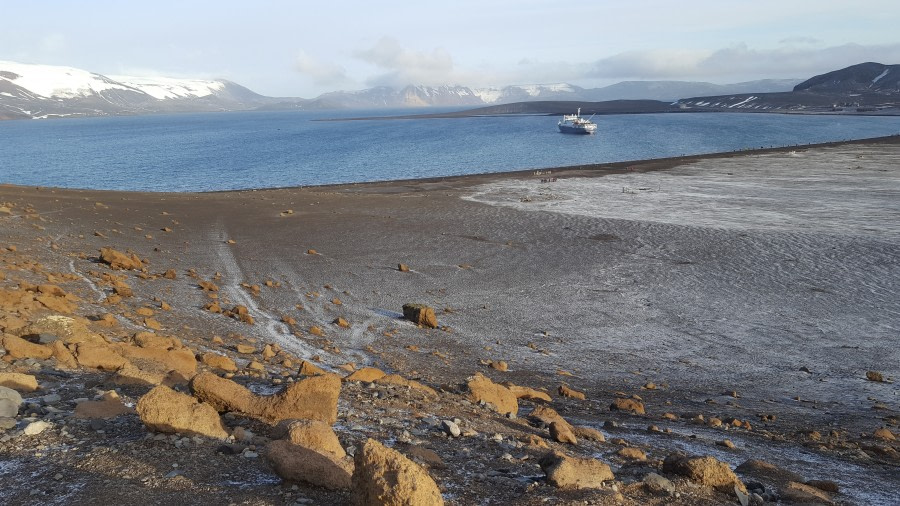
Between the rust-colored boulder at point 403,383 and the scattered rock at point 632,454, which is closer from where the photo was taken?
the scattered rock at point 632,454

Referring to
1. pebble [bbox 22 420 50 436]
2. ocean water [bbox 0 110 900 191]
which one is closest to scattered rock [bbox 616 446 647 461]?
pebble [bbox 22 420 50 436]

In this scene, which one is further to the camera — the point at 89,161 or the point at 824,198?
the point at 89,161

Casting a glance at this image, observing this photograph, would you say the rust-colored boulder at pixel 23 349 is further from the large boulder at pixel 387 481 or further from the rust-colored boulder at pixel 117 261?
the rust-colored boulder at pixel 117 261

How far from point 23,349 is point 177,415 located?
382 cm

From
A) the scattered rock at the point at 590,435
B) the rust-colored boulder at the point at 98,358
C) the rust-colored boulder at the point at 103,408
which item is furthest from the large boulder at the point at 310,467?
the rust-colored boulder at the point at 98,358

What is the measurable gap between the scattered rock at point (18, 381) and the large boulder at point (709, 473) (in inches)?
248

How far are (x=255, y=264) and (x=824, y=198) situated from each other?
2600cm

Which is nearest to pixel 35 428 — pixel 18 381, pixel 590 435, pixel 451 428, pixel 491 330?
pixel 18 381

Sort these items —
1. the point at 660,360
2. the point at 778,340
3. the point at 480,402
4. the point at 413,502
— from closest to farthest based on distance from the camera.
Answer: the point at 413,502, the point at 480,402, the point at 660,360, the point at 778,340

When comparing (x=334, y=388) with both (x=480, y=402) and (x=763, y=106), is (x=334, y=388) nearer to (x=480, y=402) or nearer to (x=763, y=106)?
(x=480, y=402)

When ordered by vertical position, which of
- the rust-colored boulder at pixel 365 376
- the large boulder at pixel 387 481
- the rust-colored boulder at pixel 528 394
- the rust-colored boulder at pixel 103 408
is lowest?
the rust-colored boulder at pixel 528 394

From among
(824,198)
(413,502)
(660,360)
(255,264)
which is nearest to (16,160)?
A: (255,264)

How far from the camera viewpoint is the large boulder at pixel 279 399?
6852 mm

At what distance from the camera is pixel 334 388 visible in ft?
23.0
